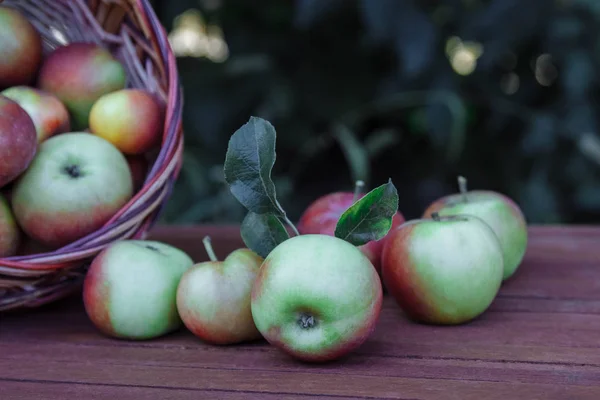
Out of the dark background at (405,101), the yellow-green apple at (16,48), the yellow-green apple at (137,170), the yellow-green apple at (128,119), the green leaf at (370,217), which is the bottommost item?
the dark background at (405,101)

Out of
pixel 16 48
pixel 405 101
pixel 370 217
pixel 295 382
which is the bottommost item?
pixel 405 101

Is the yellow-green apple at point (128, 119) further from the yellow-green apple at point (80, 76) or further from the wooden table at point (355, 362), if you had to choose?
the wooden table at point (355, 362)

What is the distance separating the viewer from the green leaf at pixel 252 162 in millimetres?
789

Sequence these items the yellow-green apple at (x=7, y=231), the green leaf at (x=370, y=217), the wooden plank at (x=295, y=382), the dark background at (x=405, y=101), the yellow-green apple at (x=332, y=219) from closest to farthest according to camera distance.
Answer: the wooden plank at (x=295, y=382) → the green leaf at (x=370, y=217) → the yellow-green apple at (x=7, y=231) → the yellow-green apple at (x=332, y=219) → the dark background at (x=405, y=101)

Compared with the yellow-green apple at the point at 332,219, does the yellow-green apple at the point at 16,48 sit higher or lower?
higher

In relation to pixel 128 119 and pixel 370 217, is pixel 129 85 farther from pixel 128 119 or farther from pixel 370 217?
pixel 370 217

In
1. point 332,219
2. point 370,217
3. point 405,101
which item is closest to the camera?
point 370,217

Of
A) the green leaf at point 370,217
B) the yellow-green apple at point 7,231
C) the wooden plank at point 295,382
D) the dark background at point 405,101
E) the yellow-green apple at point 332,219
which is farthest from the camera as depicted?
the dark background at point 405,101

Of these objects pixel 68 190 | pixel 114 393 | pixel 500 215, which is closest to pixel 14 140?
pixel 68 190

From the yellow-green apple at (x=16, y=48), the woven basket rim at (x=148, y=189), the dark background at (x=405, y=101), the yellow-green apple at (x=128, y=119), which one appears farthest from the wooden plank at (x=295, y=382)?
the dark background at (x=405, y=101)

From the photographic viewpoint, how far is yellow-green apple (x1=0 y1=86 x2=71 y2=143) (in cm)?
98

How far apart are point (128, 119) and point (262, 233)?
Answer: 0.93 ft

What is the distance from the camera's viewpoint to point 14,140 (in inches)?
33.9

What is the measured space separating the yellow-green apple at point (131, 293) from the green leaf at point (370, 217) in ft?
0.73
